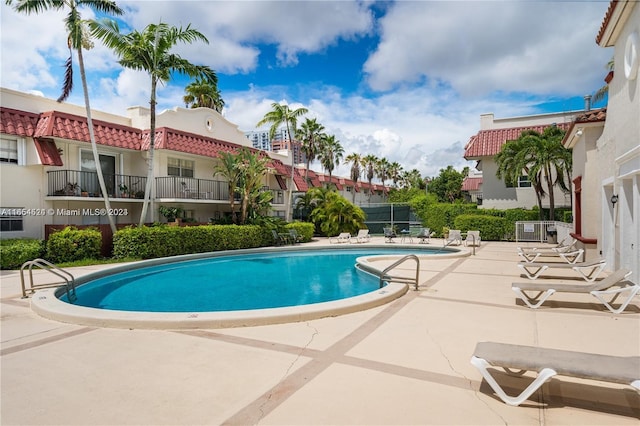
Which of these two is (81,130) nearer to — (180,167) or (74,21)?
(74,21)

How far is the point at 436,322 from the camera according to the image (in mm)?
6676

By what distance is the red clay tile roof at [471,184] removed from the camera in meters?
53.8

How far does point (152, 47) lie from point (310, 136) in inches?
822

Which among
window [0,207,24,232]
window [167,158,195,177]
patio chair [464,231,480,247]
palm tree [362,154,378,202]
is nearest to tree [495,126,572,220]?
patio chair [464,231,480,247]

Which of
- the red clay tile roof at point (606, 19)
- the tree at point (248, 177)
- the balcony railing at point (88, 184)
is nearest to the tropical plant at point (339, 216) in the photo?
the tree at point (248, 177)

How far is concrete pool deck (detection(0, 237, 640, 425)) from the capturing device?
3605 millimetres

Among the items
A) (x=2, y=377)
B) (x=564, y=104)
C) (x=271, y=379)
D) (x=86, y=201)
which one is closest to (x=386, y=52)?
(x=271, y=379)

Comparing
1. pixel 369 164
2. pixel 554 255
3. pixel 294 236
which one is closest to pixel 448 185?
pixel 369 164

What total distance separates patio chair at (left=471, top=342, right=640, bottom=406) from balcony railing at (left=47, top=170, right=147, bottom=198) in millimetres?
18644

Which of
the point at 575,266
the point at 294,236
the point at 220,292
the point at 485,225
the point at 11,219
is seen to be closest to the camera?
the point at 575,266

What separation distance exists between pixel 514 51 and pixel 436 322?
349 inches

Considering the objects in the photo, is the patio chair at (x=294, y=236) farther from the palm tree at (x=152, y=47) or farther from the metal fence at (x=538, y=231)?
the metal fence at (x=538, y=231)

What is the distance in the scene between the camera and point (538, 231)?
24359 millimetres

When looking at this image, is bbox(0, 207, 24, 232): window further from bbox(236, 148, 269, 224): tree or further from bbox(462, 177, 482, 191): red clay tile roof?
bbox(462, 177, 482, 191): red clay tile roof
